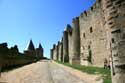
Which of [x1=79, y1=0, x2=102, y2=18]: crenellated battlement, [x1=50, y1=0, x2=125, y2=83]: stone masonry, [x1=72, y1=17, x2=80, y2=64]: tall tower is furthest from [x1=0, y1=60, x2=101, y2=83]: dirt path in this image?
[x1=72, y1=17, x2=80, y2=64]: tall tower

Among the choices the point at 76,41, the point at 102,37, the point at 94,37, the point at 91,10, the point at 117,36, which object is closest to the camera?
the point at 117,36

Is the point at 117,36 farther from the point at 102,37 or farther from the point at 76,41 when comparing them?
A: the point at 76,41

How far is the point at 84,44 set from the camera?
30.9 m

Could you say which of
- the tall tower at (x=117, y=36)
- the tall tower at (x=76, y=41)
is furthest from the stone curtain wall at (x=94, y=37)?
the tall tower at (x=117, y=36)

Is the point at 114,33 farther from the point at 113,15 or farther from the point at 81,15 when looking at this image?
the point at 81,15

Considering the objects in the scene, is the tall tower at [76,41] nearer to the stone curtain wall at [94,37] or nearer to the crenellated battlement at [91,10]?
the stone curtain wall at [94,37]

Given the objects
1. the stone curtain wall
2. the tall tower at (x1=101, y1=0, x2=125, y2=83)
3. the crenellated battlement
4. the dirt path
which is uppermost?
the crenellated battlement

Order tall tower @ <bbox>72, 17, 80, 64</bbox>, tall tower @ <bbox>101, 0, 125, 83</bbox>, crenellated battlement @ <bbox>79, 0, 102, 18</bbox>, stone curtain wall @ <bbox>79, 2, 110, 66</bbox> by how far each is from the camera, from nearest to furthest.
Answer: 1. tall tower @ <bbox>101, 0, 125, 83</bbox>
2. stone curtain wall @ <bbox>79, 2, 110, 66</bbox>
3. crenellated battlement @ <bbox>79, 0, 102, 18</bbox>
4. tall tower @ <bbox>72, 17, 80, 64</bbox>

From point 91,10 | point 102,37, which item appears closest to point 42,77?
point 102,37

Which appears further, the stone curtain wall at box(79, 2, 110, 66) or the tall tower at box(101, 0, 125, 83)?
the stone curtain wall at box(79, 2, 110, 66)

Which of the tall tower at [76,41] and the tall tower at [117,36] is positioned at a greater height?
the tall tower at [76,41]

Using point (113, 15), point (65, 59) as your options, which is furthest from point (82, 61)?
point (113, 15)

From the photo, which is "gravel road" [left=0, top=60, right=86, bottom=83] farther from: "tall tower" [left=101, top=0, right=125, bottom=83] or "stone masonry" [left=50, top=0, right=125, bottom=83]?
"tall tower" [left=101, top=0, right=125, bottom=83]

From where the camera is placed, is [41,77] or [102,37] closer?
[41,77]
